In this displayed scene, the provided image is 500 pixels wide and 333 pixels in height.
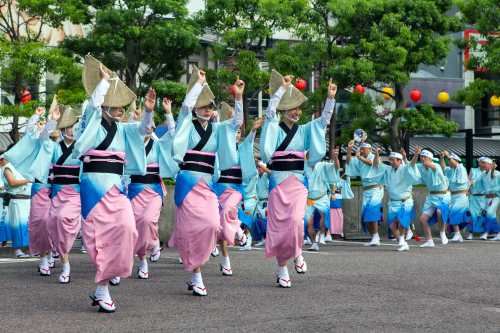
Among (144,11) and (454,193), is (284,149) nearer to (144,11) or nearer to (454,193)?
(454,193)

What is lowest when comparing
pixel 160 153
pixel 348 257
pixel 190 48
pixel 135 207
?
pixel 348 257

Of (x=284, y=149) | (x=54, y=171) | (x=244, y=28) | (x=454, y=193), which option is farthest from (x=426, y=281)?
(x=244, y=28)

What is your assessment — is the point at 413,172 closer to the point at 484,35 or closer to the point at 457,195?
the point at 457,195

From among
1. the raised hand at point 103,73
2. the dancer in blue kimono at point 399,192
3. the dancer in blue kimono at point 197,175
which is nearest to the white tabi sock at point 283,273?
the dancer in blue kimono at point 197,175

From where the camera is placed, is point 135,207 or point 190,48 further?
point 190,48

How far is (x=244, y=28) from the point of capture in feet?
80.1

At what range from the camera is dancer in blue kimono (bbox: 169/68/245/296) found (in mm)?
9008

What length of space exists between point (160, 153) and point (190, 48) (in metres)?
13.7

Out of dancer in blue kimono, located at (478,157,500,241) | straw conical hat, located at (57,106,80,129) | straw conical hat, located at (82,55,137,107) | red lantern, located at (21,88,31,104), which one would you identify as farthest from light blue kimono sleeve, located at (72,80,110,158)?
dancer in blue kimono, located at (478,157,500,241)

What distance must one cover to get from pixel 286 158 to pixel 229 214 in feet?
5.20

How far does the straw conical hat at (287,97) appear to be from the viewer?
33.6 feet

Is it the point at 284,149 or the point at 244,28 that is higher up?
the point at 244,28

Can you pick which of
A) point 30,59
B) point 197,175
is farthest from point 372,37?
point 197,175

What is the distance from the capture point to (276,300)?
27.4 feet
